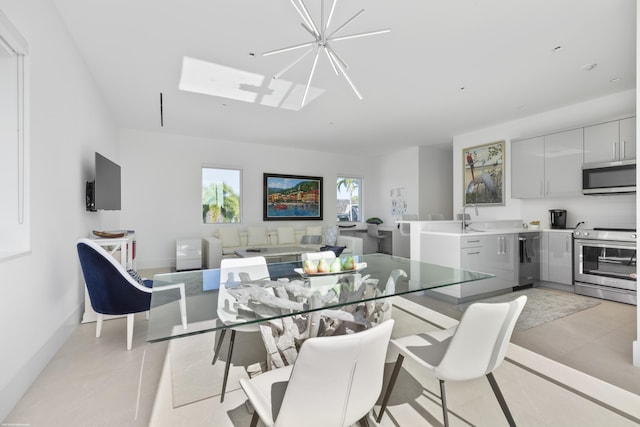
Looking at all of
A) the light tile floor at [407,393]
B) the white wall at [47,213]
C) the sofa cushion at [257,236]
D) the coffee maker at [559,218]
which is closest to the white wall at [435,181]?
the coffee maker at [559,218]

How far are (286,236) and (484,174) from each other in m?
4.30

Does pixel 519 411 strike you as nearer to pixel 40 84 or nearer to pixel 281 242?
pixel 40 84

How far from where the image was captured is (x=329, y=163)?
7945 millimetres

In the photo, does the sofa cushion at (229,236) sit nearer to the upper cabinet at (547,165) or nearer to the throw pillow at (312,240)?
the throw pillow at (312,240)

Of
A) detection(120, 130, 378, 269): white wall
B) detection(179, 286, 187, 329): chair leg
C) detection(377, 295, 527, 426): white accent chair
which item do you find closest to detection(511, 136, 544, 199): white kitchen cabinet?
detection(377, 295, 527, 426): white accent chair

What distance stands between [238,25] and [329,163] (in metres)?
5.44

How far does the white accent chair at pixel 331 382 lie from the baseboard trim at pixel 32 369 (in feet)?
5.13

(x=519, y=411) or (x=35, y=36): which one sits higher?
(x=35, y=36)

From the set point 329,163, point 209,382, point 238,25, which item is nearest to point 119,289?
point 209,382

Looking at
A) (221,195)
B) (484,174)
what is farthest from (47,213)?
(484,174)

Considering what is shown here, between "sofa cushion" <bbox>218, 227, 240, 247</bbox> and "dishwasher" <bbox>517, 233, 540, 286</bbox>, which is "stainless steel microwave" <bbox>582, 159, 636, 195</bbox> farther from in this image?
"sofa cushion" <bbox>218, 227, 240, 247</bbox>

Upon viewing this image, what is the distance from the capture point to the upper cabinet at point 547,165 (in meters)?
4.20

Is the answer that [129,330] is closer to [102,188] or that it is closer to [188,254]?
[102,188]

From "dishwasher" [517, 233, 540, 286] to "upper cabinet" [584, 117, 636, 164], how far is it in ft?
4.16
